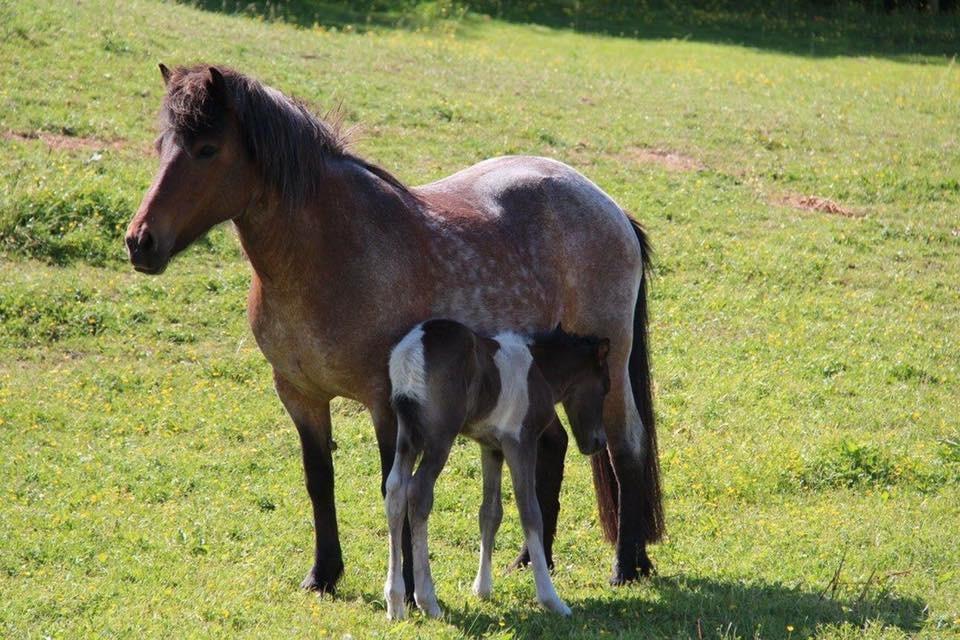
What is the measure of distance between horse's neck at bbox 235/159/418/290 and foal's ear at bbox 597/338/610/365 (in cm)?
146

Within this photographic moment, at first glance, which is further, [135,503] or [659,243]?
[659,243]

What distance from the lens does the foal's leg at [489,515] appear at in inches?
273

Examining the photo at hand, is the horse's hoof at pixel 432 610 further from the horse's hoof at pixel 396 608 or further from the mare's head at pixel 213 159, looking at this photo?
the mare's head at pixel 213 159

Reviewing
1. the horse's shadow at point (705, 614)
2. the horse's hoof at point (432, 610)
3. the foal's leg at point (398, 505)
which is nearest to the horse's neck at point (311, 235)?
the foal's leg at point (398, 505)

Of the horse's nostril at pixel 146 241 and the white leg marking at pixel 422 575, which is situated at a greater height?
the horse's nostril at pixel 146 241

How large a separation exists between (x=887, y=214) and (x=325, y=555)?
39.8 ft

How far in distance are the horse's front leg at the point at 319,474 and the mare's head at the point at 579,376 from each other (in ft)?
4.22

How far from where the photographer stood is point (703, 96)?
2220 cm

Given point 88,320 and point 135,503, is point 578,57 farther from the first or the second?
point 135,503

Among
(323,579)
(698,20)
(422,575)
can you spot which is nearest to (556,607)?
(422,575)

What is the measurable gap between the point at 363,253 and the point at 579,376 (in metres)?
1.55

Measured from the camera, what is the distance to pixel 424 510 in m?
6.33

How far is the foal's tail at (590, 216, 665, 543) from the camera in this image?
318 inches

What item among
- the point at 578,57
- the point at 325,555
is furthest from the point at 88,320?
the point at 578,57
